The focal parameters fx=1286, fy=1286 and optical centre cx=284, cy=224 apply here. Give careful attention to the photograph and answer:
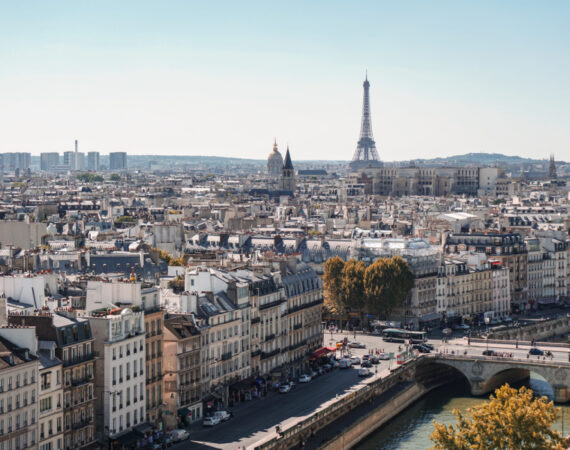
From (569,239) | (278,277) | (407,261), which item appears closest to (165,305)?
(278,277)

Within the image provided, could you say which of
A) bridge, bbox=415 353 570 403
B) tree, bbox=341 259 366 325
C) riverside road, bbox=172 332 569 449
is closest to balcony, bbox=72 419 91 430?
riverside road, bbox=172 332 569 449

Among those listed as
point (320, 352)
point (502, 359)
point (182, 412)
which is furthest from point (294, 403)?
point (502, 359)

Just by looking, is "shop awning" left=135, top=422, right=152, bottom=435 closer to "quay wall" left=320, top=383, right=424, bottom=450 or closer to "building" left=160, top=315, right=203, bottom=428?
"building" left=160, top=315, right=203, bottom=428

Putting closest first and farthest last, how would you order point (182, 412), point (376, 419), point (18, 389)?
point (18, 389) < point (182, 412) < point (376, 419)

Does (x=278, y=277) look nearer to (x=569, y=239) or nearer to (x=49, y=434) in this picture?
(x=49, y=434)

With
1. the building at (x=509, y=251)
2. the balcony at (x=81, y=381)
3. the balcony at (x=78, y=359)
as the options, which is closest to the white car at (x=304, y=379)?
the balcony at (x=78, y=359)

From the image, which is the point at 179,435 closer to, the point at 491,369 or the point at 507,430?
the point at 507,430

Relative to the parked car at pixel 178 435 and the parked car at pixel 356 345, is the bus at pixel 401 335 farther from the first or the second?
the parked car at pixel 178 435
